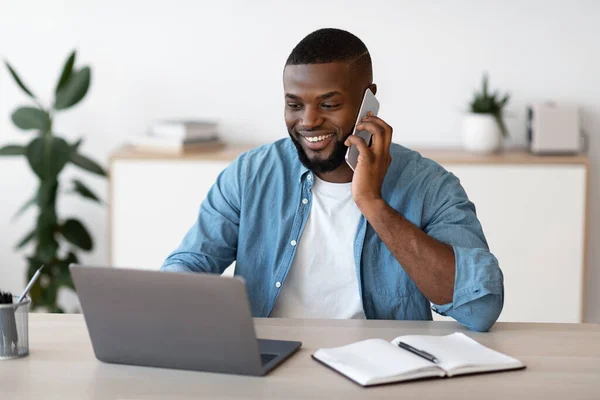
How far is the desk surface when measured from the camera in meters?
1.48

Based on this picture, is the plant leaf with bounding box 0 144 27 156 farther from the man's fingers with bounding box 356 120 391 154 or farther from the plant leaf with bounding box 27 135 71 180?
the man's fingers with bounding box 356 120 391 154

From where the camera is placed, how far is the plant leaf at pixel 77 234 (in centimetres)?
370

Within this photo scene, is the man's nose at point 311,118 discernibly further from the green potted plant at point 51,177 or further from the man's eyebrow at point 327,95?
the green potted plant at point 51,177

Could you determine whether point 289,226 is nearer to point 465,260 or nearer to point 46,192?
point 465,260

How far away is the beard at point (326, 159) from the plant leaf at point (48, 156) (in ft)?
5.40

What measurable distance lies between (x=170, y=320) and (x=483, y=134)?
2.35 metres

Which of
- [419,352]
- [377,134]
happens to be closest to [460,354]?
[419,352]

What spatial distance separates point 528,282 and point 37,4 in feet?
7.66

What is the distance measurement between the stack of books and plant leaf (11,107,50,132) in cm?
34

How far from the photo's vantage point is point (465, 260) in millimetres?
1918

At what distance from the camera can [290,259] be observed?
2.15 metres

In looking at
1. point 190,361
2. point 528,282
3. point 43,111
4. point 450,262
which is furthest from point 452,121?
point 190,361

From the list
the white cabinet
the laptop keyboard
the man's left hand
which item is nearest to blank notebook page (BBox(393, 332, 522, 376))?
the laptop keyboard

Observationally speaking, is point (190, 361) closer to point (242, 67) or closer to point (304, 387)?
point (304, 387)
